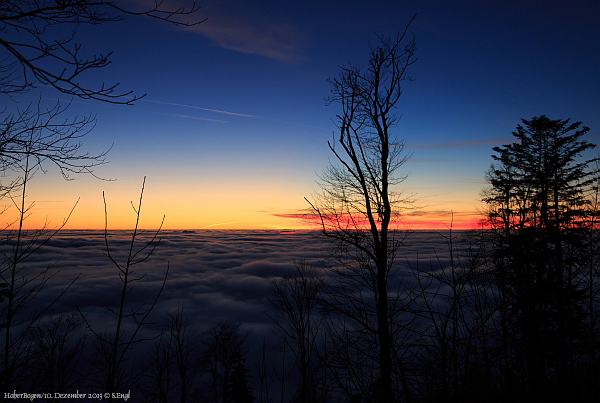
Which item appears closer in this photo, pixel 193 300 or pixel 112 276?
pixel 193 300

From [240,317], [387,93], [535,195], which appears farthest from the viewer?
[240,317]

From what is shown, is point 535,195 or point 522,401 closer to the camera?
point 522,401

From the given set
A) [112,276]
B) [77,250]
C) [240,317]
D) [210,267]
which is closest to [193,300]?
[240,317]

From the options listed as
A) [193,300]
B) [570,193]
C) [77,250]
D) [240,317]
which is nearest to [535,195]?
[570,193]

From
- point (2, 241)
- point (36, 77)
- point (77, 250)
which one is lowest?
point (77, 250)

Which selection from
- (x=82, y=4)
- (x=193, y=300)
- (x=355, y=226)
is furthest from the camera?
(x=193, y=300)

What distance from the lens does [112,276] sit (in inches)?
6250

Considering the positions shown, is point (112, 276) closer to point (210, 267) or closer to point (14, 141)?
point (210, 267)

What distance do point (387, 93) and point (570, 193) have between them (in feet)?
55.9

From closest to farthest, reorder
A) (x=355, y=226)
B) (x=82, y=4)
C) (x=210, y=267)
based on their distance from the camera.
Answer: (x=82, y=4) → (x=355, y=226) → (x=210, y=267)

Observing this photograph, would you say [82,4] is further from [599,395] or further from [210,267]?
[210,267]

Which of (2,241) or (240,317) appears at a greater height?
(2,241)

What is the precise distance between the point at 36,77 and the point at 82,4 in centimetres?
82

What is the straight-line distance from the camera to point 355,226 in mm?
9781
